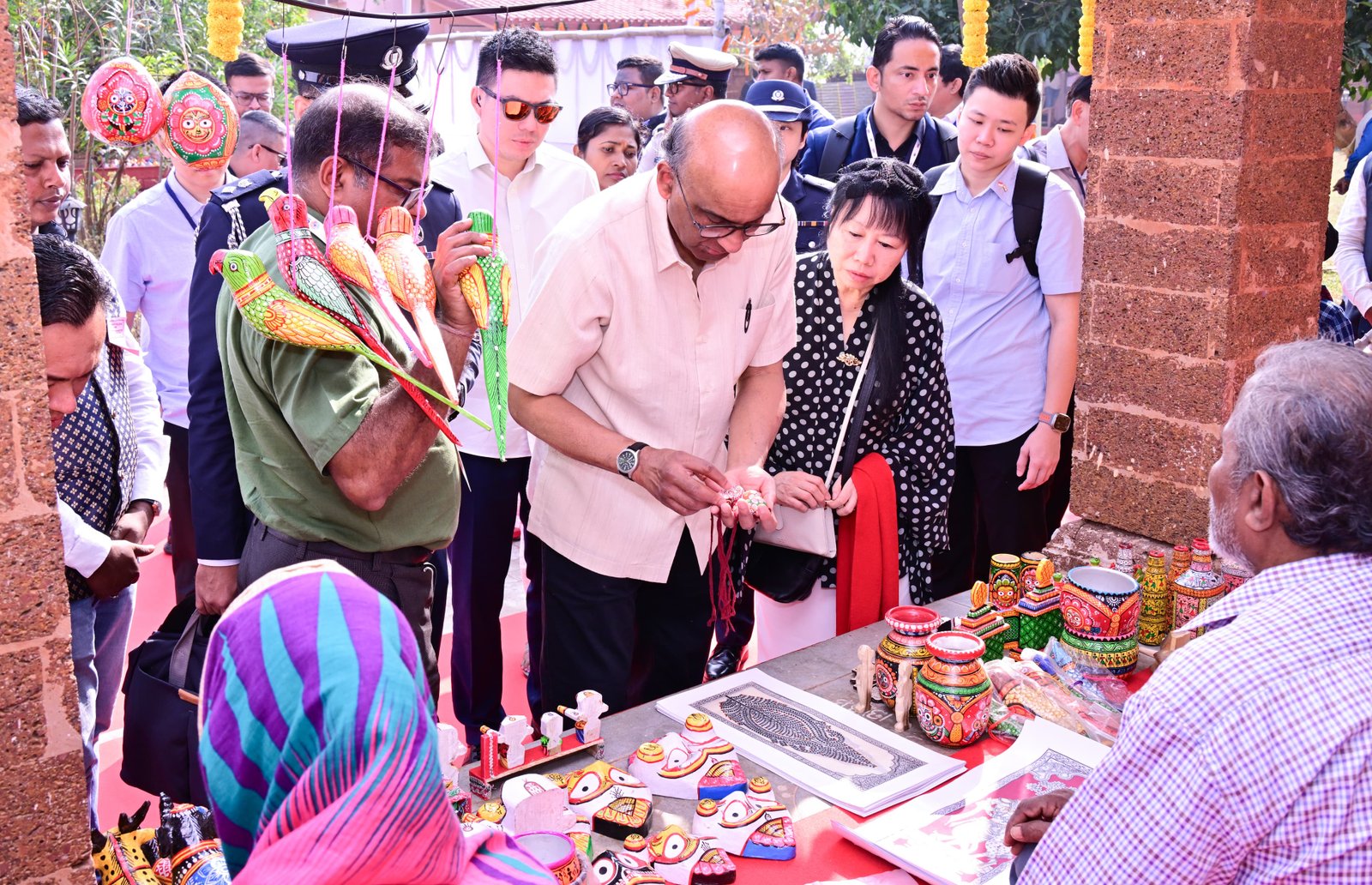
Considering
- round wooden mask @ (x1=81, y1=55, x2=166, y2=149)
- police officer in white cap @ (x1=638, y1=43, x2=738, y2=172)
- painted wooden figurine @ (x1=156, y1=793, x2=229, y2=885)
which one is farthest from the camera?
police officer in white cap @ (x1=638, y1=43, x2=738, y2=172)

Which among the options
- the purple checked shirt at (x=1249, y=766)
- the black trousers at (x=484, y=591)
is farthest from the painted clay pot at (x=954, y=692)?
the black trousers at (x=484, y=591)

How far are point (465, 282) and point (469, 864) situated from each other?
0.83m

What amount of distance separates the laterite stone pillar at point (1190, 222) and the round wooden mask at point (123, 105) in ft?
9.61

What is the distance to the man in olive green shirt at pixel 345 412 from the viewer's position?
1.75m

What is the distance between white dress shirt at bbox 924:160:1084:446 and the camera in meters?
3.39

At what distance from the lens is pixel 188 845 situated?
1520mm

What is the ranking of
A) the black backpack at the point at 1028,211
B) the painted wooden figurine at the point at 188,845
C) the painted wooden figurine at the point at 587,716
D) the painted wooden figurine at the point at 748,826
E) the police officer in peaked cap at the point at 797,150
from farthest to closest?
the police officer in peaked cap at the point at 797,150 → the black backpack at the point at 1028,211 → the painted wooden figurine at the point at 587,716 → the painted wooden figurine at the point at 748,826 → the painted wooden figurine at the point at 188,845

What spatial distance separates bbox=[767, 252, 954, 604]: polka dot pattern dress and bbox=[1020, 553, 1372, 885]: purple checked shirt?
1622mm

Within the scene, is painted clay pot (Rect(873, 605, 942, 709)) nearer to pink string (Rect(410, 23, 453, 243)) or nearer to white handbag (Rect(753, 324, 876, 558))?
white handbag (Rect(753, 324, 876, 558))

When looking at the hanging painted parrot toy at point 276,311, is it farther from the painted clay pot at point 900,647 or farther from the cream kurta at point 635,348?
the painted clay pot at point 900,647

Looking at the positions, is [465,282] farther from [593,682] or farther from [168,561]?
[168,561]

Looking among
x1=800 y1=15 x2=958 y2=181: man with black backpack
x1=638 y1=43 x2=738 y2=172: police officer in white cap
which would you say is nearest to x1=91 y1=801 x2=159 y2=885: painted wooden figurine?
x1=800 y1=15 x2=958 y2=181: man with black backpack

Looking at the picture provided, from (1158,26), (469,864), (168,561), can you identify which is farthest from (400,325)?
(168,561)

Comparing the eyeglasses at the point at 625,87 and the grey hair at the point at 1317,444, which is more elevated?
the eyeglasses at the point at 625,87
